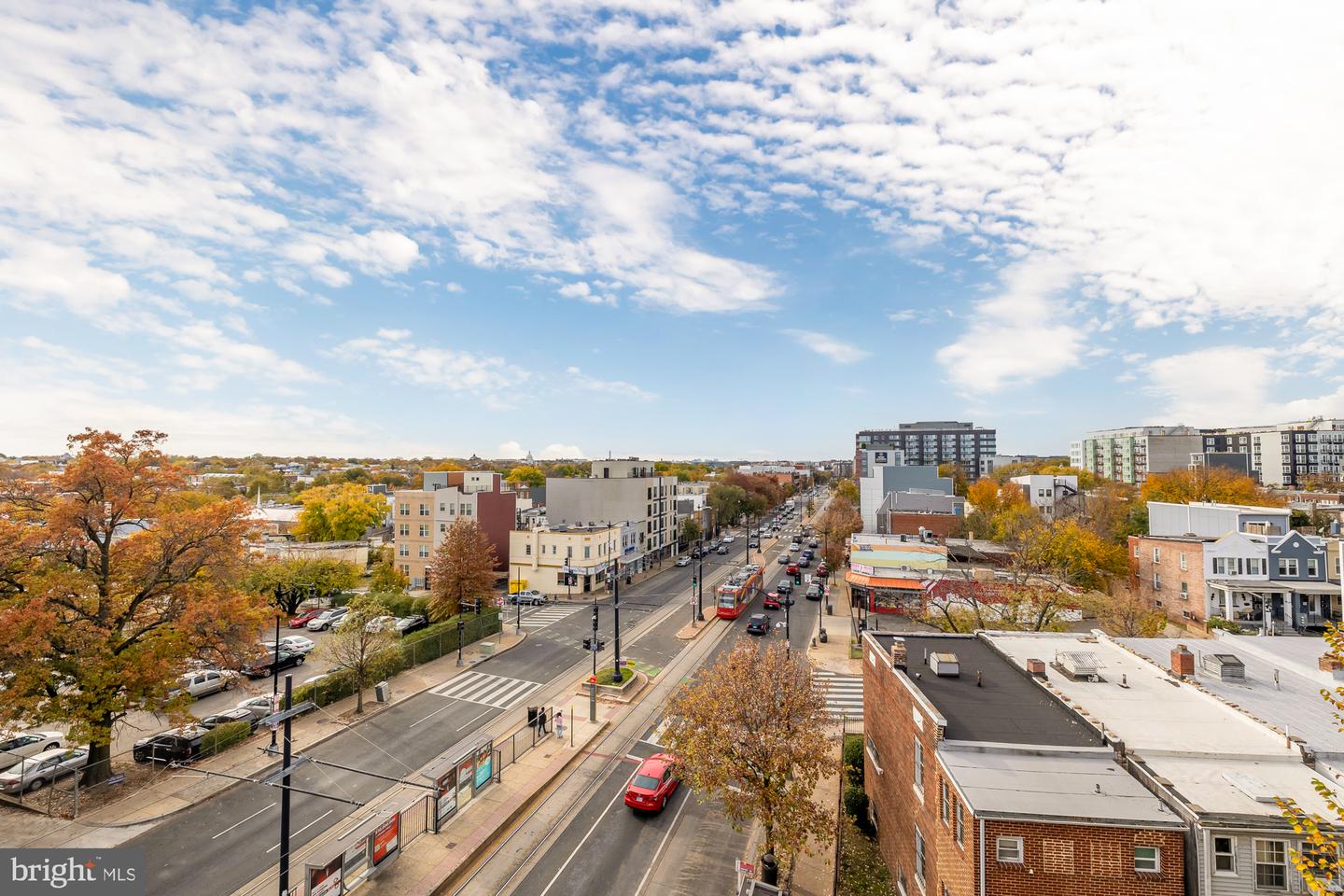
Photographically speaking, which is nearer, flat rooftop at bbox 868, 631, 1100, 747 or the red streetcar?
flat rooftop at bbox 868, 631, 1100, 747

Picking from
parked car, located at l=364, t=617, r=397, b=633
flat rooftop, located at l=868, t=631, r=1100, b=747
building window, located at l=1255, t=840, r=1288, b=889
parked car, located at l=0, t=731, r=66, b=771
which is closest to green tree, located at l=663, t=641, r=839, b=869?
flat rooftop, located at l=868, t=631, r=1100, b=747

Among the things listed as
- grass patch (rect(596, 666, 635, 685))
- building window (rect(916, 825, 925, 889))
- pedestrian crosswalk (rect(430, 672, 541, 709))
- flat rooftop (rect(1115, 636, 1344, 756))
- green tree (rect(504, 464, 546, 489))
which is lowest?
pedestrian crosswalk (rect(430, 672, 541, 709))

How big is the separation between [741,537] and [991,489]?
40.1 m

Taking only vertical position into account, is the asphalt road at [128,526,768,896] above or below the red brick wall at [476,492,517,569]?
below

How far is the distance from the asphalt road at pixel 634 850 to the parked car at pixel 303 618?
35.0 m

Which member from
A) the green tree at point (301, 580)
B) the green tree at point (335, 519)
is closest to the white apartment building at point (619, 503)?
the green tree at point (335, 519)

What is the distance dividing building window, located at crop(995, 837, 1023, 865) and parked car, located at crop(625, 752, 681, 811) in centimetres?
1093

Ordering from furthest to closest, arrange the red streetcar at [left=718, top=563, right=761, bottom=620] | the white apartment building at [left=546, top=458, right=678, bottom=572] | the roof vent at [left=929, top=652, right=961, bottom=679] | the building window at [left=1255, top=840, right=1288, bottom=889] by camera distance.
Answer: the white apartment building at [left=546, top=458, right=678, bottom=572] < the red streetcar at [left=718, top=563, right=761, bottom=620] < the roof vent at [left=929, top=652, right=961, bottom=679] < the building window at [left=1255, top=840, right=1288, bottom=889]

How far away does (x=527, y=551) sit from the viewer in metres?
58.6

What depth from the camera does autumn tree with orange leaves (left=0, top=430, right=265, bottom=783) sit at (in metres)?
18.7

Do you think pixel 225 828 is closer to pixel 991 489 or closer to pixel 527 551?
pixel 527 551

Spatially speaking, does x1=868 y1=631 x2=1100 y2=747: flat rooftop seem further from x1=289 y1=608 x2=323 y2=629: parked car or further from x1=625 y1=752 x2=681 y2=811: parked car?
x1=289 y1=608 x2=323 y2=629: parked car

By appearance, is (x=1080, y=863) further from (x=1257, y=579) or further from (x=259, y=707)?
→ (x=1257, y=579)

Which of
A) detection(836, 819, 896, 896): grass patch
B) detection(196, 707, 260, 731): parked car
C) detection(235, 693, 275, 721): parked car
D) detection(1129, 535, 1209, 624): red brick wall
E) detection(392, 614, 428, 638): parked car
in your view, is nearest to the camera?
detection(836, 819, 896, 896): grass patch
